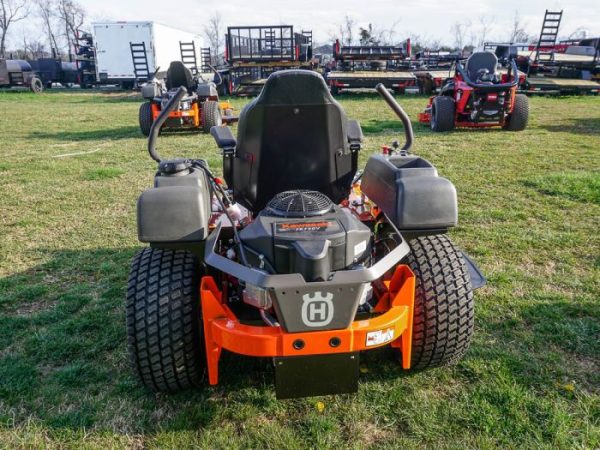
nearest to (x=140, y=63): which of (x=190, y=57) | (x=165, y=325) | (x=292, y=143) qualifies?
(x=190, y=57)

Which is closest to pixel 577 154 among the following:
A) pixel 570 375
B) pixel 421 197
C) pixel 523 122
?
pixel 523 122

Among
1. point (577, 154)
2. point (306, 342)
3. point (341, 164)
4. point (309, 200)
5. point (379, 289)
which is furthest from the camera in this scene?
point (577, 154)

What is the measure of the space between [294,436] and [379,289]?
0.84 meters

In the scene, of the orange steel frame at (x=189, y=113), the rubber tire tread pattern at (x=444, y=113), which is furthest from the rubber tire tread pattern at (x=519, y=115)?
the orange steel frame at (x=189, y=113)

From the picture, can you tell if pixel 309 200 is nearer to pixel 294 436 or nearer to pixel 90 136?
pixel 294 436

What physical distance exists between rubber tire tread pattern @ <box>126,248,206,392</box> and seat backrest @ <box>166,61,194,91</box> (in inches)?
338

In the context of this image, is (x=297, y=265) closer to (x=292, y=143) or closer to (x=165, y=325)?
(x=165, y=325)

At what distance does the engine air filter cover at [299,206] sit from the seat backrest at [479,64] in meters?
8.61

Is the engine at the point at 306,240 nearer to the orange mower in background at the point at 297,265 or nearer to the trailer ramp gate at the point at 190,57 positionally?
the orange mower in background at the point at 297,265

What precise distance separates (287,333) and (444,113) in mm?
8701

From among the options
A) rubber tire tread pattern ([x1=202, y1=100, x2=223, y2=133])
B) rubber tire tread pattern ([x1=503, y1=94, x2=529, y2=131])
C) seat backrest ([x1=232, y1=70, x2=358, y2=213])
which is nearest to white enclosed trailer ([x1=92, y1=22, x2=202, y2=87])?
rubber tire tread pattern ([x1=202, y1=100, x2=223, y2=133])

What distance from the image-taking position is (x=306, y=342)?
78.2 inches

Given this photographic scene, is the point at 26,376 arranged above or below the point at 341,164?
below

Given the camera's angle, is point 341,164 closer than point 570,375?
No
